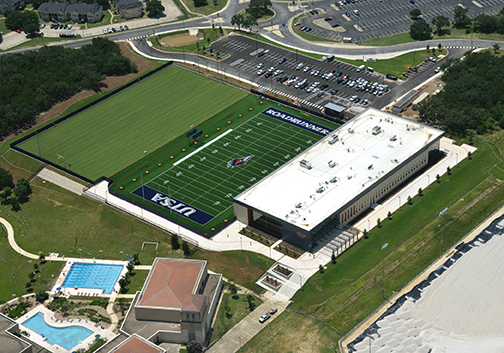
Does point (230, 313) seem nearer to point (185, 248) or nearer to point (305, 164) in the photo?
point (185, 248)

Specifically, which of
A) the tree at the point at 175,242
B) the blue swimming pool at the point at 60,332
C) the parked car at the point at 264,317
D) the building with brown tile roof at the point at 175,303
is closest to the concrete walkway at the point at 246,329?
the parked car at the point at 264,317

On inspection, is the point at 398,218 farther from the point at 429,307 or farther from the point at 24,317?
the point at 24,317

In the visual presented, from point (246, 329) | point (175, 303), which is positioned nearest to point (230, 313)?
point (246, 329)

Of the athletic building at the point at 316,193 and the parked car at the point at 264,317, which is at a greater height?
the athletic building at the point at 316,193

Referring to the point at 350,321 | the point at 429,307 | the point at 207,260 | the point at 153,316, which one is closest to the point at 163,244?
the point at 207,260

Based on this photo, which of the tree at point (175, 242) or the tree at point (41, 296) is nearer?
the tree at point (41, 296)

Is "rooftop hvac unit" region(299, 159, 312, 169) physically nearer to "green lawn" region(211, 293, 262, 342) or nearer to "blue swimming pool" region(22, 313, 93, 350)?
"green lawn" region(211, 293, 262, 342)

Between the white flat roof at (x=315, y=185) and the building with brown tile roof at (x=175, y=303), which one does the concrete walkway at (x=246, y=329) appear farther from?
the white flat roof at (x=315, y=185)
